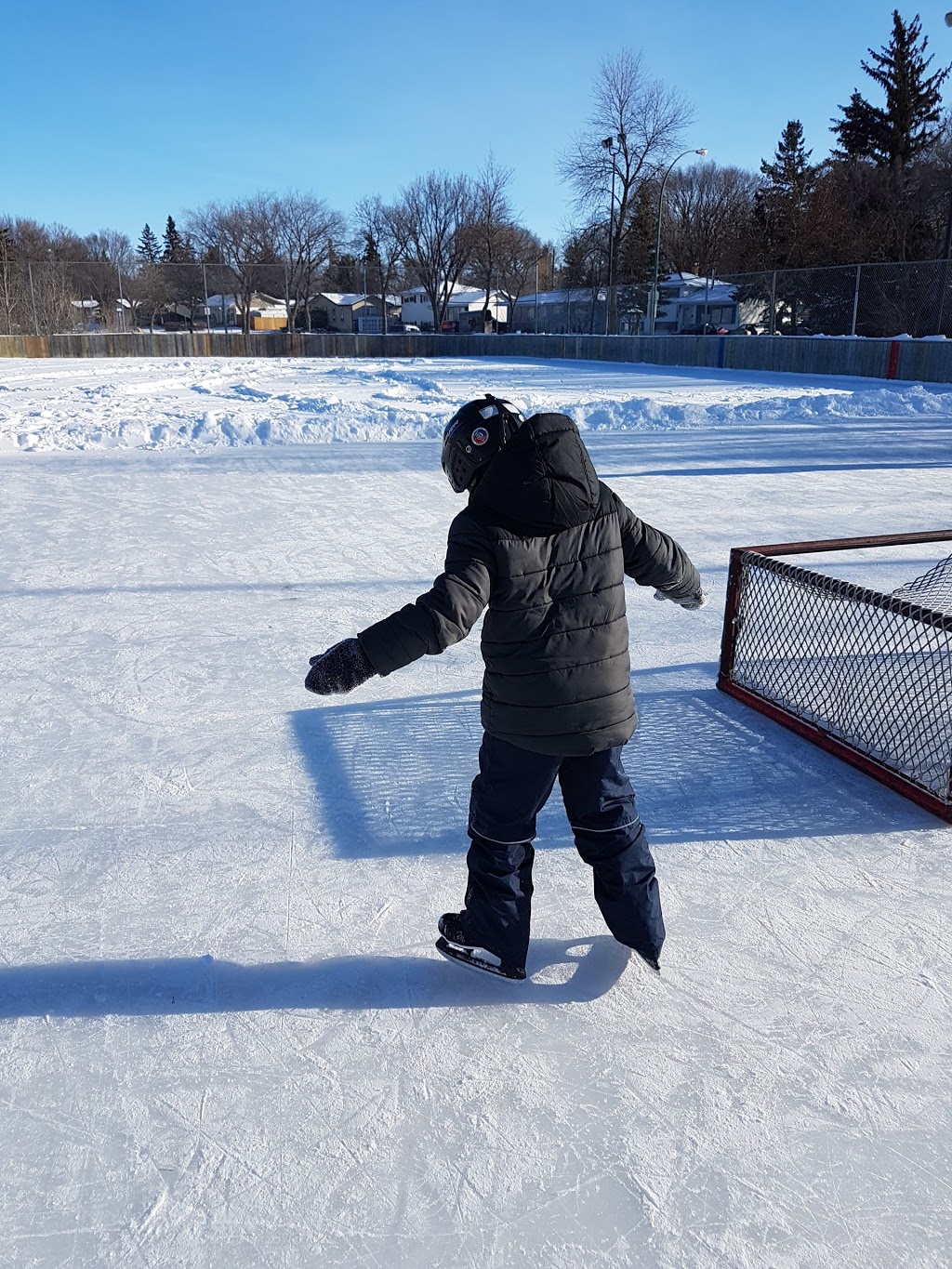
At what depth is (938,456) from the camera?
1123 centimetres

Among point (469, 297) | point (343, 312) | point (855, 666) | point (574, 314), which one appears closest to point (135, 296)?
point (574, 314)

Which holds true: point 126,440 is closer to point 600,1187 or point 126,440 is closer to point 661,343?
point 600,1187

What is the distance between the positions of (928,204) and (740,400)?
94.4 feet

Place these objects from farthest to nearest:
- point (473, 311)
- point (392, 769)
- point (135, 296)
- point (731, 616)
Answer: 1. point (473, 311)
2. point (135, 296)
3. point (731, 616)
4. point (392, 769)

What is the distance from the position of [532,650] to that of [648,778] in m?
1.51

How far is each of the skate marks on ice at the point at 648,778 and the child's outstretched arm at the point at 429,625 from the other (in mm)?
1096

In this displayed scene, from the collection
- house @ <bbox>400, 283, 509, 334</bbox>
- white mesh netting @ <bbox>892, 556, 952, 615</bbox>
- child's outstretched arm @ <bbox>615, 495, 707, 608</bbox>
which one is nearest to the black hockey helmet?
child's outstretched arm @ <bbox>615, 495, 707, 608</bbox>

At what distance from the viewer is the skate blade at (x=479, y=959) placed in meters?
2.32

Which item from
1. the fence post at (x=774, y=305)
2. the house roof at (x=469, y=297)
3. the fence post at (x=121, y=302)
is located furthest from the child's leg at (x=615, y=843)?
the house roof at (x=469, y=297)

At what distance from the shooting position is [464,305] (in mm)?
72688

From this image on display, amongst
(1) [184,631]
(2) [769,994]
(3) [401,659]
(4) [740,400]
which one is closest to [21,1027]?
(3) [401,659]

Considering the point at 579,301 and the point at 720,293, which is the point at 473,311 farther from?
the point at 720,293

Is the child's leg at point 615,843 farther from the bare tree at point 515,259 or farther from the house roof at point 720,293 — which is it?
the bare tree at point 515,259

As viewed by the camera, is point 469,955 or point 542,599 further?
point 469,955
